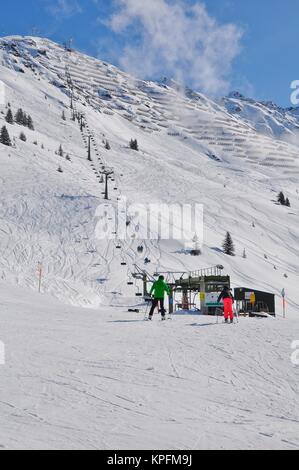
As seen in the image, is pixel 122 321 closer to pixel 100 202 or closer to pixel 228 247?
pixel 228 247

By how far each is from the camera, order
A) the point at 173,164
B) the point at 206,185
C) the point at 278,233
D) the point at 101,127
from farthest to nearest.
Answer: the point at 101,127 → the point at 173,164 → the point at 206,185 → the point at 278,233

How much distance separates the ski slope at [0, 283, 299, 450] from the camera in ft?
15.1

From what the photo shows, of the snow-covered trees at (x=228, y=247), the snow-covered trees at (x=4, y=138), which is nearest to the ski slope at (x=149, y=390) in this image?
the snow-covered trees at (x=228, y=247)

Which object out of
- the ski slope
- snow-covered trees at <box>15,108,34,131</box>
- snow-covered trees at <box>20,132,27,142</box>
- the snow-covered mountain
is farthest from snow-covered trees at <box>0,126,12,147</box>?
the ski slope

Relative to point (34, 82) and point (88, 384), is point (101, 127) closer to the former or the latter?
point (34, 82)

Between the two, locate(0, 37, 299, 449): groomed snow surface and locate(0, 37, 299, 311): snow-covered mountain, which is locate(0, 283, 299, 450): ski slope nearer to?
locate(0, 37, 299, 449): groomed snow surface

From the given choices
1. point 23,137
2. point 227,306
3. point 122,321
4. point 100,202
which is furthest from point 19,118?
point 227,306

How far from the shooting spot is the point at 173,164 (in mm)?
82188

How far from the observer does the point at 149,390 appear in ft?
20.2

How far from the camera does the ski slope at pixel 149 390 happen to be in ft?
15.1

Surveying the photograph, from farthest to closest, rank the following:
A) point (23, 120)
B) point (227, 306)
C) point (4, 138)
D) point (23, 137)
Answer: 1. point (23, 120)
2. point (23, 137)
3. point (4, 138)
4. point (227, 306)

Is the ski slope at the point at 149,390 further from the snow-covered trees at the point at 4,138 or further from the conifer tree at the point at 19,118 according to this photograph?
the conifer tree at the point at 19,118
